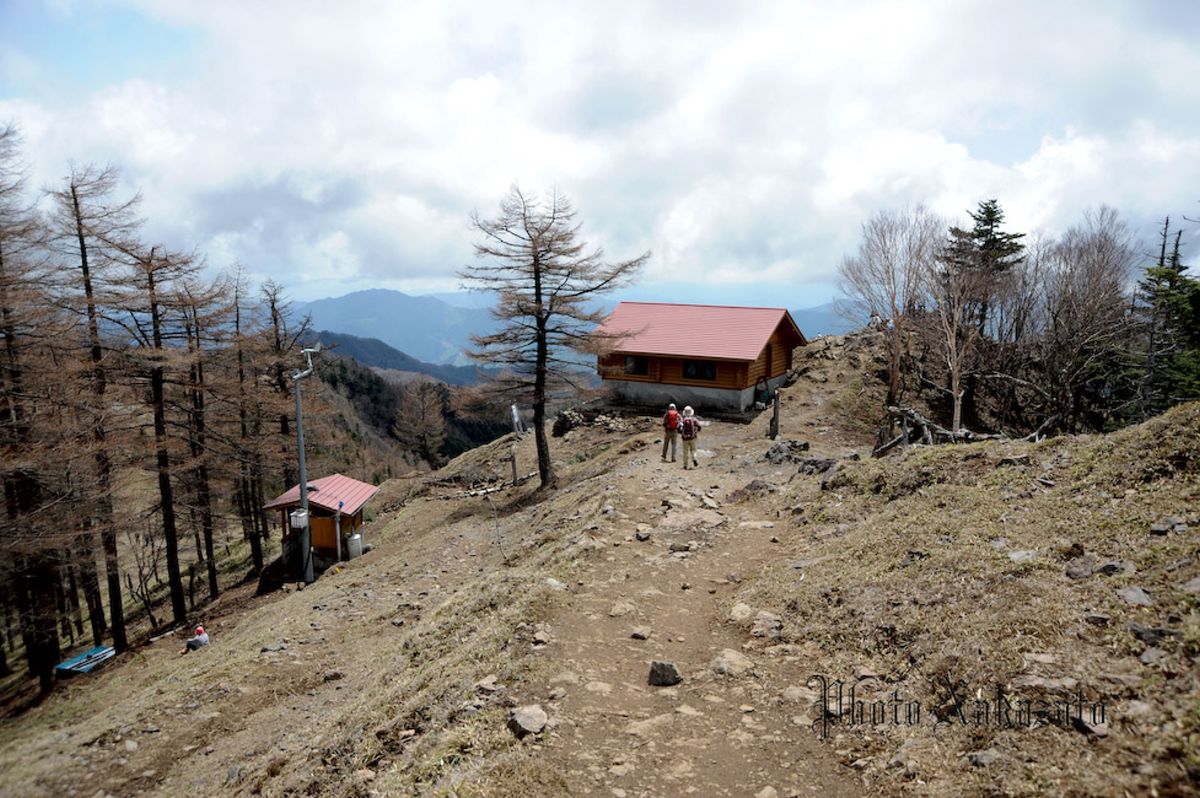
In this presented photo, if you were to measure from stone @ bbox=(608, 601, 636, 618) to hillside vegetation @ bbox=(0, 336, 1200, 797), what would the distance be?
6 cm

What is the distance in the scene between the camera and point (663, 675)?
23.7 ft

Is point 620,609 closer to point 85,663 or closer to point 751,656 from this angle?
point 751,656

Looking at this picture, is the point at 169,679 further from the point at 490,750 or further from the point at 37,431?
the point at 490,750

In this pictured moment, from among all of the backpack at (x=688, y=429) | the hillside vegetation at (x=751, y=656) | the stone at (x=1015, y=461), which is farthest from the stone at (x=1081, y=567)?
the backpack at (x=688, y=429)

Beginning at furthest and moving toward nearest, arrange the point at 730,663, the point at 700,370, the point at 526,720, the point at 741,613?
the point at 700,370
the point at 741,613
the point at 730,663
the point at 526,720

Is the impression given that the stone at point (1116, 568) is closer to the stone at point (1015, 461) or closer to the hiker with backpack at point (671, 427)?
the stone at point (1015, 461)

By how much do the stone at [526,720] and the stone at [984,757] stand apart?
12.2ft

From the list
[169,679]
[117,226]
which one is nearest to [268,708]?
[169,679]

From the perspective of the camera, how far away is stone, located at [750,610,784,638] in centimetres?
818

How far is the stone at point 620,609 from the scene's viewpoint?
9.02m

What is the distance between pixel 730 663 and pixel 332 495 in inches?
799

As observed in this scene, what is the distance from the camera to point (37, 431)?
1756cm

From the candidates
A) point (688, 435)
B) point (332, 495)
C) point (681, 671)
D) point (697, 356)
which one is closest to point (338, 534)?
point (332, 495)

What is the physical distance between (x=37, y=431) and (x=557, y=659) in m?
18.2
